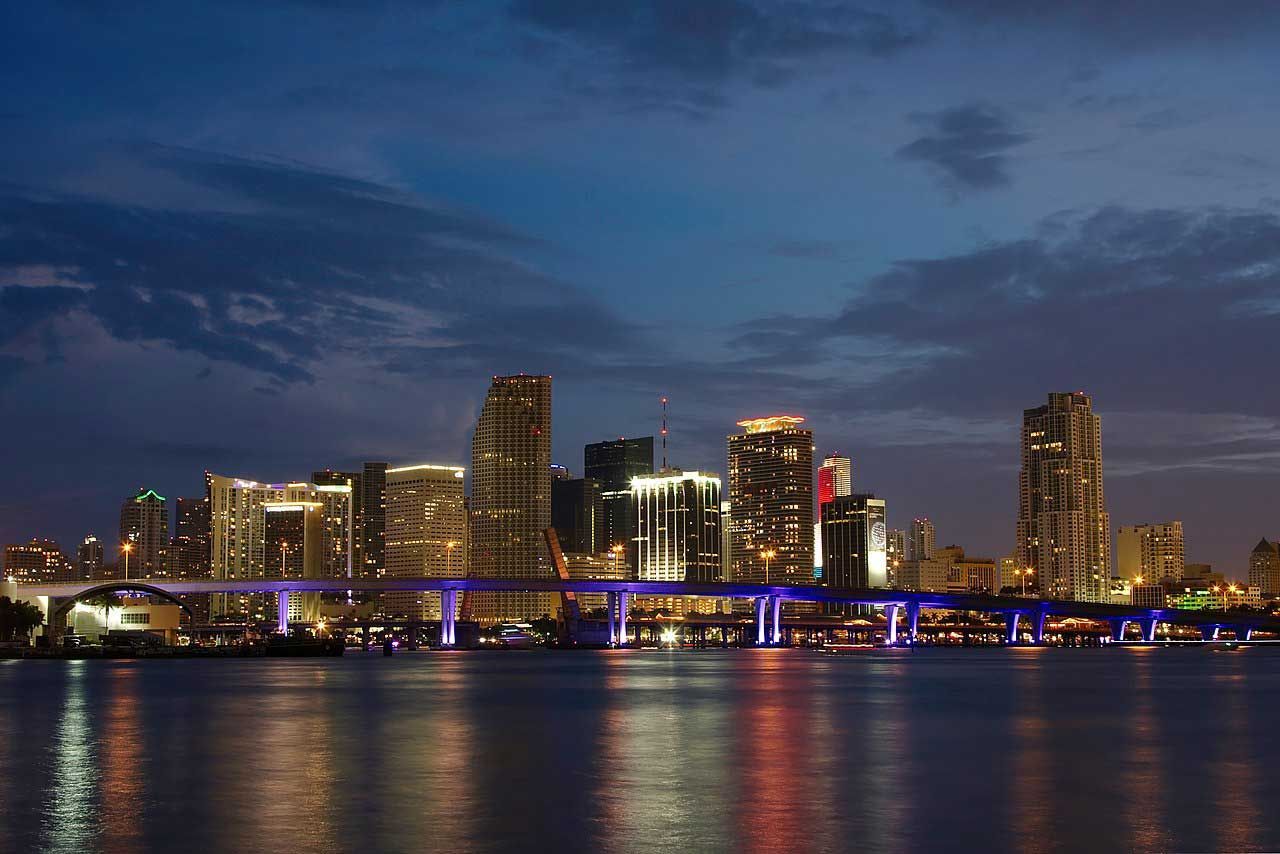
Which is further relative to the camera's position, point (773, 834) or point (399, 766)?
point (399, 766)

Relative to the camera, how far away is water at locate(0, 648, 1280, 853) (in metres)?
29.5

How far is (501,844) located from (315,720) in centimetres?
3612

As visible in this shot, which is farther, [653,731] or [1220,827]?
[653,731]

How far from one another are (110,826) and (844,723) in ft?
121

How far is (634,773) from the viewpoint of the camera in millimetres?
40594

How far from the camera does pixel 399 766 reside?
1658 inches

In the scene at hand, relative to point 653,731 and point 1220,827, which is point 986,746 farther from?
point 1220,827

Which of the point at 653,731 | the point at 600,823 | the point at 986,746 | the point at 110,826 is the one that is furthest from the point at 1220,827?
the point at 653,731

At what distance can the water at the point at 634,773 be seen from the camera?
29.5m

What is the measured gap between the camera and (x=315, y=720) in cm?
6216

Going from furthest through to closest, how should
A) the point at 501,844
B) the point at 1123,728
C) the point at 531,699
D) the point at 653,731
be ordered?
the point at 531,699 < the point at 1123,728 < the point at 653,731 < the point at 501,844

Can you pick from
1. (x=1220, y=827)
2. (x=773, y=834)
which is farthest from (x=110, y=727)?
(x=1220, y=827)

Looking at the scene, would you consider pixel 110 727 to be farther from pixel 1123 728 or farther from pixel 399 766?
pixel 1123 728

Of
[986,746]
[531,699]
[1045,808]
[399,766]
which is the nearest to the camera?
[1045,808]
